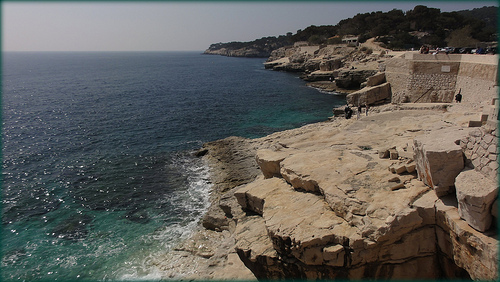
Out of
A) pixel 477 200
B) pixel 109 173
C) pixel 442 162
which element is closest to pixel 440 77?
pixel 442 162

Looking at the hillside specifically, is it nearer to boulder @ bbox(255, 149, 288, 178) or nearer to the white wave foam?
the white wave foam

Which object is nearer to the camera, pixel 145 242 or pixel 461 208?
pixel 461 208

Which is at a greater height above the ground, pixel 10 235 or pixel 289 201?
pixel 289 201

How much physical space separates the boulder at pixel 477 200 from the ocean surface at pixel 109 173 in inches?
464

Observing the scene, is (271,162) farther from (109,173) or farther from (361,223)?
(109,173)

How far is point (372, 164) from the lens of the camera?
1194cm

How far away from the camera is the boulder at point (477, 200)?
7.77m

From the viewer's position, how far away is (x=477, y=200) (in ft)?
25.5

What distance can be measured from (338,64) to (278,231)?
60.7 metres

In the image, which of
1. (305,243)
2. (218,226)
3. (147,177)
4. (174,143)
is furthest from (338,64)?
(305,243)

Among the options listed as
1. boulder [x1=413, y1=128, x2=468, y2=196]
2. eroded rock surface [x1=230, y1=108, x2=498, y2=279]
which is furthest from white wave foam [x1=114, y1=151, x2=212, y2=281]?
boulder [x1=413, y1=128, x2=468, y2=196]

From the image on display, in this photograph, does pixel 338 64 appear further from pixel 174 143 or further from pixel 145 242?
pixel 145 242

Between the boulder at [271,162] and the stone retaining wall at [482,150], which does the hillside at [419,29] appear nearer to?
the boulder at [271,162]

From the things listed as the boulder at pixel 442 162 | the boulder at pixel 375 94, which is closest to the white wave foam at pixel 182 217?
the boulder at pixel 442 162
